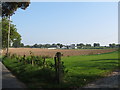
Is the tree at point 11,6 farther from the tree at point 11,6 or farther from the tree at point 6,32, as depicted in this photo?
the tree at point 6,32

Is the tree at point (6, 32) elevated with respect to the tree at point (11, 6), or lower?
lower

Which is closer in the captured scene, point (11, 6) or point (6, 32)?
point (11, 6)

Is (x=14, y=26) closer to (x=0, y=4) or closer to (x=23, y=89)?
(x=0, y=4)

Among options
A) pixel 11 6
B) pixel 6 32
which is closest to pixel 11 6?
pixel 11 6

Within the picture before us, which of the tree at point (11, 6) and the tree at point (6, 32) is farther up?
the tree at point (11, 6)

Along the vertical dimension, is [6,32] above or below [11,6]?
below

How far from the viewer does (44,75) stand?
9266mm

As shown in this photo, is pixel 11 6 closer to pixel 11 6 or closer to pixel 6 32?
pixel 11 6

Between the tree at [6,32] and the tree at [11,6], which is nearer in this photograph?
the tree at [11,6]

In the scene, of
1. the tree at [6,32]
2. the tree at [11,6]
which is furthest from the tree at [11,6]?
the tree at [6,32]

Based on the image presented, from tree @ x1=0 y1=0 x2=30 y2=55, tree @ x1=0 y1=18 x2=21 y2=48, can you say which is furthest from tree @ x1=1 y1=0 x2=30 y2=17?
tree @ x1=0 y1=18 x2=21 y2=48

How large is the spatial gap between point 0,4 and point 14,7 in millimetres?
1585

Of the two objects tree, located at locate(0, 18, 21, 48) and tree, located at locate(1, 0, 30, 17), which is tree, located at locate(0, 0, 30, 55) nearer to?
tree, located at locate(1, 0, 30, 17)

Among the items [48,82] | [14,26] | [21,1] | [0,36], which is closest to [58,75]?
[48,82]
